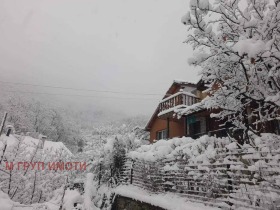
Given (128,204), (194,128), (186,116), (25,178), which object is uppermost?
(186,116)

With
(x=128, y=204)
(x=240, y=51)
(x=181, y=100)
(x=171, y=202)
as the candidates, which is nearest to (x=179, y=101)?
(x=181, y=100)

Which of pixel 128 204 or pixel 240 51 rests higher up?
pixel 240 51

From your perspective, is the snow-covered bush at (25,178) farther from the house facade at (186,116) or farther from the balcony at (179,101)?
the balcony at (179,101)

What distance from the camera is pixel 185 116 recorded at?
18.6 m

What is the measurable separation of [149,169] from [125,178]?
3.25 m

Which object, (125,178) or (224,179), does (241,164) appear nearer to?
A: (224,179)

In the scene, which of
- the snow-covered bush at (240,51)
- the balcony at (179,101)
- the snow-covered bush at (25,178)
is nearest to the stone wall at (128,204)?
the snow-covered bush at (25,178)

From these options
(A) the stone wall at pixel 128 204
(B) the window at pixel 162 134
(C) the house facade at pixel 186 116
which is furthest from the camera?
(B) the window at pixel 162 134

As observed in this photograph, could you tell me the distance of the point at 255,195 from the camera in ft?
15.3

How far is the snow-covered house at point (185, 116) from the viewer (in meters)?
16.8

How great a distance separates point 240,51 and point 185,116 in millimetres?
15630

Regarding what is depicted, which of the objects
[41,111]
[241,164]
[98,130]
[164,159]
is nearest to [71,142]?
[41,111]

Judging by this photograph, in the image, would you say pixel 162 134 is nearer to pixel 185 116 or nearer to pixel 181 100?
pixel 185 116

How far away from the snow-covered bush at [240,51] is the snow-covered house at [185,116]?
1012 cm
